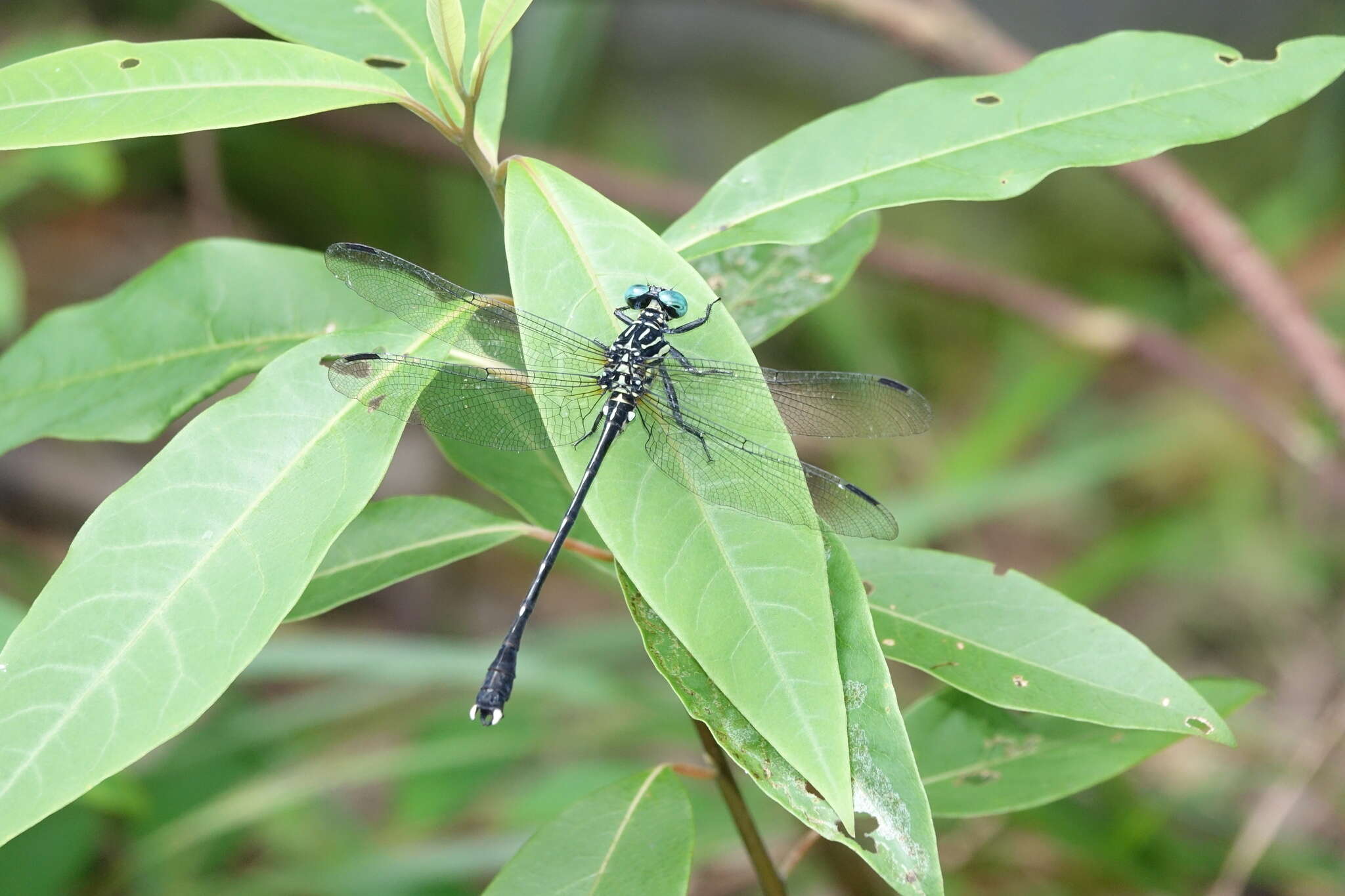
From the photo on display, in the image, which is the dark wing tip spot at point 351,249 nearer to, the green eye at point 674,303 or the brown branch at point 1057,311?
the green eye at point 674,303

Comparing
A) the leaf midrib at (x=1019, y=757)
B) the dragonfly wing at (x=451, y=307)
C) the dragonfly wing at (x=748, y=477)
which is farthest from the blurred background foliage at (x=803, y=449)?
the dragonfly wing at (x=451, y=307)

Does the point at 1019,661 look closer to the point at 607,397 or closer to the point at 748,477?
the point at 748,477

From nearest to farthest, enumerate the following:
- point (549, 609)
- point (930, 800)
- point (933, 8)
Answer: point (930, 800)
point (933, 8)
point (549, 609)

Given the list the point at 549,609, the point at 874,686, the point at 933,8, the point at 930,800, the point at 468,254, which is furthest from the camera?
the point at 549,609

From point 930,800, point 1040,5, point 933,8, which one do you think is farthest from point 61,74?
point 1040,5

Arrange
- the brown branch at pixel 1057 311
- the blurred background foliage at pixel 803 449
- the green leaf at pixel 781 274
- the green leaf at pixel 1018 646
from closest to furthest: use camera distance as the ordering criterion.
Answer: the green leaf at pixel 1018 646, the green leaf at pixel 781 274, the blurred background foliage at pixel 803 449, the brown branch at pixel 1057 311

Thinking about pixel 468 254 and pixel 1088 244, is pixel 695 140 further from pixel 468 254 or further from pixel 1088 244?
pixel 1088 244

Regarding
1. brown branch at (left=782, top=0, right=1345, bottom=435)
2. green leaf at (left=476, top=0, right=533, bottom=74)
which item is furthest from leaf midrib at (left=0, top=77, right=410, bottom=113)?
brown branch at (left=782, top=0, right=1345, bottom=435)
